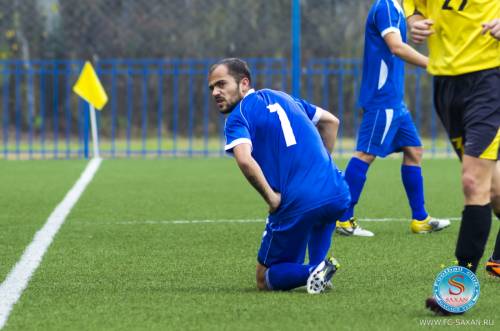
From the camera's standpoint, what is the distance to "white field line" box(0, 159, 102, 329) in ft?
18.2

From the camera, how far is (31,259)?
6980mm

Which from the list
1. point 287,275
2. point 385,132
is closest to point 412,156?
point 385,132

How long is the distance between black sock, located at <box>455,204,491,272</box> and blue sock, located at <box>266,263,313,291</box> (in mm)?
795

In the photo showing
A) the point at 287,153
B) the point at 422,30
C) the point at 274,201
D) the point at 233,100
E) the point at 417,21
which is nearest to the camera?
the point at 422,30

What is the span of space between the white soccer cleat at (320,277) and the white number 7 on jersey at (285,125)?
61 centimetres

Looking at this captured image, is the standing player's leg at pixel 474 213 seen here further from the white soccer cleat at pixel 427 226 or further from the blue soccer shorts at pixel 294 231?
the white soccer cleat at pixel 427 226

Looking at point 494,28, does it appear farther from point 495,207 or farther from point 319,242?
point 319,242

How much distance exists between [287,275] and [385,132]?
2.98 metres

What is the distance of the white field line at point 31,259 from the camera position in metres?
5.54

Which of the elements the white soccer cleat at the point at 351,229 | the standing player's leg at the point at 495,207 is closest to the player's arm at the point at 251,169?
the standing player's leg at the point at 495,207

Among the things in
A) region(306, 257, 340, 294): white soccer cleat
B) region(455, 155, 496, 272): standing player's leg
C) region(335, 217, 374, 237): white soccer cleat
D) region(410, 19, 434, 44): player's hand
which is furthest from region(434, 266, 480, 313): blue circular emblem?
region(335, 217, 374, 237): white soccer cleat

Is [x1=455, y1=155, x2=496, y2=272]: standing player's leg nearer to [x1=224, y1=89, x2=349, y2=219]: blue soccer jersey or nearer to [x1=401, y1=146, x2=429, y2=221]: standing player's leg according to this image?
[x1=224, y1=89, x2=349, y2=219]: blue soccer jersey

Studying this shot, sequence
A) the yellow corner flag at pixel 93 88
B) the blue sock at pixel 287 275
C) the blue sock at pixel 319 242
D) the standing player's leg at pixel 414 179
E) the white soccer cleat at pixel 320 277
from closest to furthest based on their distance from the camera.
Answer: the white soccer cleat at pixel 320 277
the blue sock at pixel 287 275
the blue sock at pixel 319 242
the standing player's leg at pixel 414 179
the yellow corner flag at pixel 93 88

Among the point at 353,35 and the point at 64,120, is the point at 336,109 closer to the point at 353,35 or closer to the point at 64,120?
the point at 353,35
